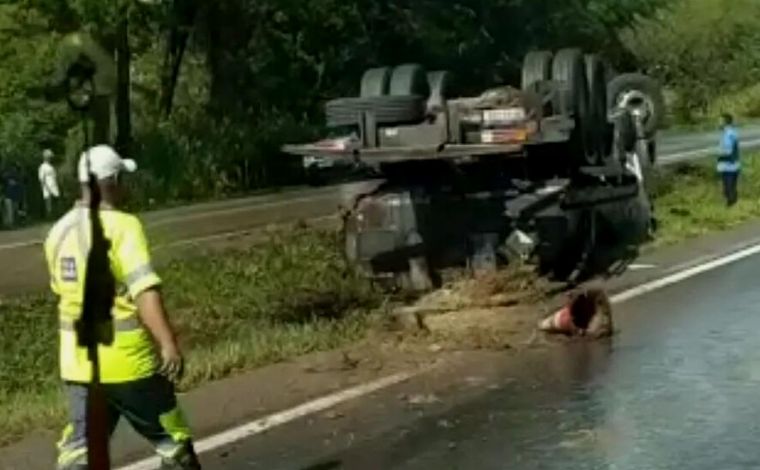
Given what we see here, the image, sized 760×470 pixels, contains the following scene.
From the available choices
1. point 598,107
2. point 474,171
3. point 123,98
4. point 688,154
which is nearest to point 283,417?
point 474,171

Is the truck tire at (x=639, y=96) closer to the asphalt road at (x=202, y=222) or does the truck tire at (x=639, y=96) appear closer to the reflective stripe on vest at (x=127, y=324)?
the asphalt road at (x=202, y=222)

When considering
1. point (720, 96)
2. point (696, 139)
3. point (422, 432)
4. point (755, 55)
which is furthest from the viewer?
point (755, 55)

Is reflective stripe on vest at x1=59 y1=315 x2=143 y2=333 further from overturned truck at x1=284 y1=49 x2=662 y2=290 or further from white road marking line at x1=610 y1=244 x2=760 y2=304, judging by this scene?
overturned truck at x1=284 y1=49 x2=662 y2=290

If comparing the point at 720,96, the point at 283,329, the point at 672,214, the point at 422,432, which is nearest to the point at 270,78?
the point at 672,214

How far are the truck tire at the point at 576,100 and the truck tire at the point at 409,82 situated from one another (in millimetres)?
1301

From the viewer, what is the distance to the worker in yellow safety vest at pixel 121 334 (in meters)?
6.39

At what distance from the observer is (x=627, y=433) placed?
872 centimetres

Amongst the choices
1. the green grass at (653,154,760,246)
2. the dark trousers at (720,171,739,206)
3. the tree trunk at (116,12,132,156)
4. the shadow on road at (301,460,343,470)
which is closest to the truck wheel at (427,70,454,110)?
the green grass at (653,154,760,246)

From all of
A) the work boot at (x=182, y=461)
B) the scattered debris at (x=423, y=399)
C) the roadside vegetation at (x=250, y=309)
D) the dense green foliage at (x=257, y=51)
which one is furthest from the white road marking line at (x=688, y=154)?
the work boot at (x=182, y=461)

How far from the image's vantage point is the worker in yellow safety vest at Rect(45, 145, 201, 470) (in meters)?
6.39

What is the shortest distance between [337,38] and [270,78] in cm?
206

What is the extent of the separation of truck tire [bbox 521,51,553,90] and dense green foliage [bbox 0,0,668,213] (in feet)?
59.7

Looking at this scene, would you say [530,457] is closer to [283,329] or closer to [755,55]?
[283,329]

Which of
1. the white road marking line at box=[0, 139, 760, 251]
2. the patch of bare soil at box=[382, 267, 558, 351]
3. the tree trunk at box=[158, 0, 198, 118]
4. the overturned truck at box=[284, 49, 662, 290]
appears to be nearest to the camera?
the patch of bare soil at box=[382, 267, 558, 351]
